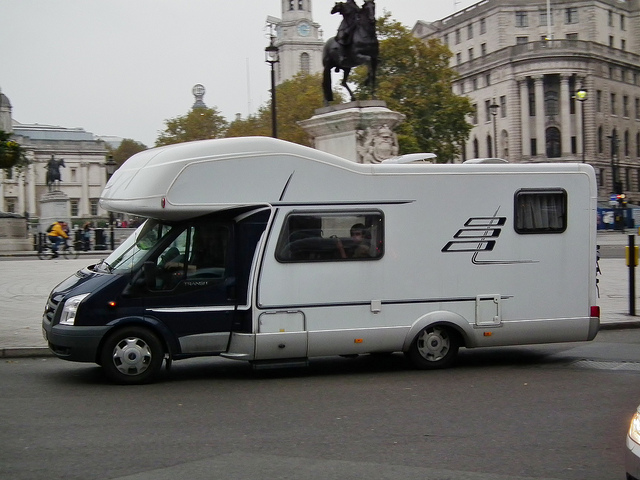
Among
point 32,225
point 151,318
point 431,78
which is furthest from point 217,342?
point 32,225

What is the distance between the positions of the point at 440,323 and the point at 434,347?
13.1 inches

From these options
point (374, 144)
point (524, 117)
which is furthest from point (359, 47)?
point (524, 117)

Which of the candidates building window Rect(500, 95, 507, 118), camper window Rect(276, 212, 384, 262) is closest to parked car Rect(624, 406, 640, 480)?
camper window Rect(276, 212, 384, 262)

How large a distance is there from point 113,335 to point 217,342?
1187mm

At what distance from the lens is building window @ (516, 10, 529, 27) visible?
9978 cm

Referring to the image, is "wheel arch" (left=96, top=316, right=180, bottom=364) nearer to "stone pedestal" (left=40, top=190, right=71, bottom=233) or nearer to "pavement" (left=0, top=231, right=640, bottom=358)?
→ "pavement" (left=0, top=231, right=640, bottom=358)

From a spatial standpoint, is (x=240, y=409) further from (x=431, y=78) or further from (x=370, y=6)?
(x=431, y=78)

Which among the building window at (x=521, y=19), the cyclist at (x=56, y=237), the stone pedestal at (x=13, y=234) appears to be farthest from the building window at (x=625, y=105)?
the cyclist at (x=56, y=237)

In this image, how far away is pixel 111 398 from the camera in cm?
935

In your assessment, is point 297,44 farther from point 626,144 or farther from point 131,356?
point 131,356

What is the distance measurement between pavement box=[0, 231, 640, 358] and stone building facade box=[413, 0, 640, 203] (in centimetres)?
6382

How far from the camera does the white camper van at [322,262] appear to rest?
10125 mm

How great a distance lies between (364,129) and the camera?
82.2ft

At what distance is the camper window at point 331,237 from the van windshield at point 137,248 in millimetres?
1401
